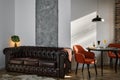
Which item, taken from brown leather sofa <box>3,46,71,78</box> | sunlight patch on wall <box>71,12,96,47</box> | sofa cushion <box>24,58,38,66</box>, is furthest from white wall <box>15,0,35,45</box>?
sunlight patch on wall <box>71,12,96,47</box>

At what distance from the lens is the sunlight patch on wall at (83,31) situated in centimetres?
747

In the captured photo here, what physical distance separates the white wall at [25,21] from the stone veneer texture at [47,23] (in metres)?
0.21

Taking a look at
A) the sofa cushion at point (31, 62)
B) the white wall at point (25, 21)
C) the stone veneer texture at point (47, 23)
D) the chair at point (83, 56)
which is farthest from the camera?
the white wall at point (25, 21)

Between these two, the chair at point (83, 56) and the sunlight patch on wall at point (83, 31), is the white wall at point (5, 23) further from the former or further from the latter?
the chair at point (83, 56)

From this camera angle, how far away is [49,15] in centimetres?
770

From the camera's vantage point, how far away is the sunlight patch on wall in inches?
294

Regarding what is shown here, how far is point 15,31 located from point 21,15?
26.6 inches

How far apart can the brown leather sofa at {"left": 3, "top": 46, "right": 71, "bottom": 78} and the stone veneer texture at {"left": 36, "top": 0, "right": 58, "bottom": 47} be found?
674 millimetres

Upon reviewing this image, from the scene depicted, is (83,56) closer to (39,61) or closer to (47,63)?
(47,63)

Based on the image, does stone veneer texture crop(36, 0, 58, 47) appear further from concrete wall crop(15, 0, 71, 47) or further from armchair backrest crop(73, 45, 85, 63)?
armchair backrest crop(73, 45, 85, 63)

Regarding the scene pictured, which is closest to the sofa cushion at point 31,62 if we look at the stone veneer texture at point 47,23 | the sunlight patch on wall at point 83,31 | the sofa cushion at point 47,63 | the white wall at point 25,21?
the sofa cushion at point 47,63

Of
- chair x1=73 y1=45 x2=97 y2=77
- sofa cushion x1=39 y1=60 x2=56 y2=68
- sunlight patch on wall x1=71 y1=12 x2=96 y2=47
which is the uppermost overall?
sunlight patch on wall x1=71 y1=12 x2=96 y2=47

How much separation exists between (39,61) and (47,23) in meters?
1.80

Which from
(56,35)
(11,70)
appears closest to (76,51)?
(56,35)
